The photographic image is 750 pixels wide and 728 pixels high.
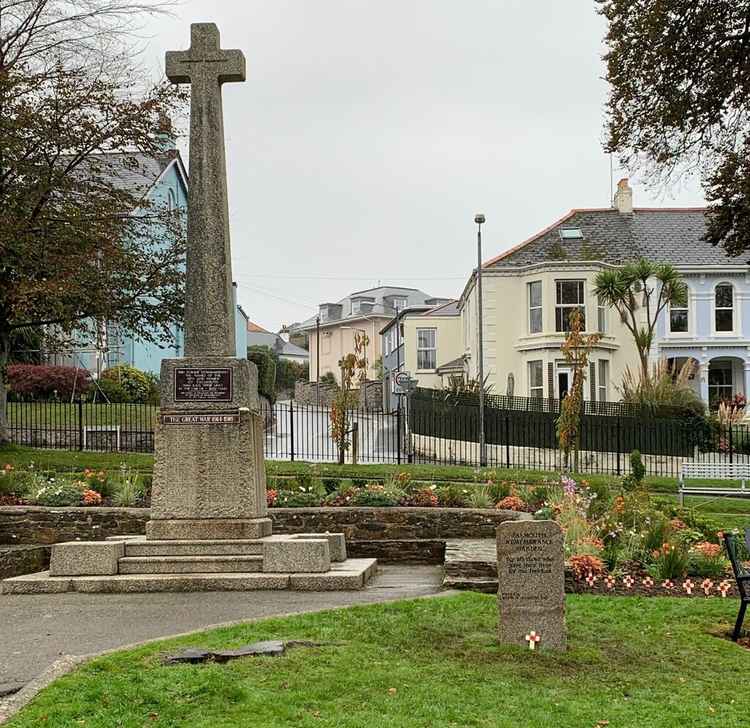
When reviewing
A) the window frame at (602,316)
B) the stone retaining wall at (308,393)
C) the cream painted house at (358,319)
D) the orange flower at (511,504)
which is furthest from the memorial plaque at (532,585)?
the cream painted house at (358,319)

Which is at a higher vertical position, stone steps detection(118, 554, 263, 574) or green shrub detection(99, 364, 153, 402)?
green shrub detection(99, 364, 153, 402)

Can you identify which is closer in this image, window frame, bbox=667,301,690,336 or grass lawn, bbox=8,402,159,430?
grass lawn, bbox=8,402,159,430

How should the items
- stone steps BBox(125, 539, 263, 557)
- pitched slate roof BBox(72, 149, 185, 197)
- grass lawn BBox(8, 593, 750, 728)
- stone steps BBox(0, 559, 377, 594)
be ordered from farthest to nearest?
pitched slate roof BBox(72, 149, 185, 197), stone steps BBox(125, 539, 263, 557), stone steps BBox(0, 559, 377, 594), grass lawn BBox(8, 593, 750, 728)

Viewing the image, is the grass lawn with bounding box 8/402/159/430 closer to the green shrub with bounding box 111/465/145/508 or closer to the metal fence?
the metal fence

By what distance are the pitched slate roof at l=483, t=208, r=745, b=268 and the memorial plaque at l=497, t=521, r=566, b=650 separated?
31.6 meters

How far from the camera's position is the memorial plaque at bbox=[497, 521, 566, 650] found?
24.5ft

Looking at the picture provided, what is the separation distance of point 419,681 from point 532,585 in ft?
4.76

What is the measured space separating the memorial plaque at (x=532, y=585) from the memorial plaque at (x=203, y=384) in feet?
15.0

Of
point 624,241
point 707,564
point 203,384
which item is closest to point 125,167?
point 203,384

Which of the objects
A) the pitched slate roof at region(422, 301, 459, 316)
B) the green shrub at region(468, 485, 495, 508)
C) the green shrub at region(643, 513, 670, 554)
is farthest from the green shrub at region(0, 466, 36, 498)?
the pitched slate roof at region(422, 301, 459, 316)

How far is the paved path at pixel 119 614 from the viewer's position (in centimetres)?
776

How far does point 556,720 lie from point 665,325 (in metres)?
38.1

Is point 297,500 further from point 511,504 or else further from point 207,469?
point 207,469

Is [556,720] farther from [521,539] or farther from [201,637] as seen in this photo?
[201,637]
